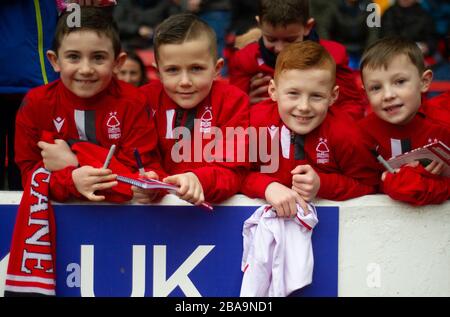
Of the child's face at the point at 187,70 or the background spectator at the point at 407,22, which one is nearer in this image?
the child's face at the point at 187,70

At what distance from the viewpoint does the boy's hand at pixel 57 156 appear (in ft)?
13.0

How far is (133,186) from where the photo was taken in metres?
3.97

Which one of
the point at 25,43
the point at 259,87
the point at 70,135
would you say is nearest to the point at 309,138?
the point at 259,87

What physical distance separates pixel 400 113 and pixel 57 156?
65.4 inches

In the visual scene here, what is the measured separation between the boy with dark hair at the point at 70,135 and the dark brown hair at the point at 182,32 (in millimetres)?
225

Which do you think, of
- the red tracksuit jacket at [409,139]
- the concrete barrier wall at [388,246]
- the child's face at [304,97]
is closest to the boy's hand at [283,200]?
the concrete barrier wall at [388,246]

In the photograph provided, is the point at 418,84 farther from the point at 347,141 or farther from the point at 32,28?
the point at 32,28

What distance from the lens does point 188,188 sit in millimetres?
3777

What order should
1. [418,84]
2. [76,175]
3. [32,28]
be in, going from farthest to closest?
1. [32,28]
2. [418,84]
3. [76,175]

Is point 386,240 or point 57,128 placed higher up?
point 57,128

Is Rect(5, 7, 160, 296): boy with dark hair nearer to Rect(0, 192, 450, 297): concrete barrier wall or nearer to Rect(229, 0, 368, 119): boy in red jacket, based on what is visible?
Rect(0, 192, 450, 297): concrete barrier wall

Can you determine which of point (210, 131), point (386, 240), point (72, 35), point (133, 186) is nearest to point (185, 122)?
point (210, 131)

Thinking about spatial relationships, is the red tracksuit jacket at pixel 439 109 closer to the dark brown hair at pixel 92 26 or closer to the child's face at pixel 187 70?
the child's face at pixel 187 70

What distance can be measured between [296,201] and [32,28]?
1.88m
